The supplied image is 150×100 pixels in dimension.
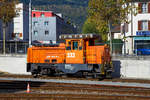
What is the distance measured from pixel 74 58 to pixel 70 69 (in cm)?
109

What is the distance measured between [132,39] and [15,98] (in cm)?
3238

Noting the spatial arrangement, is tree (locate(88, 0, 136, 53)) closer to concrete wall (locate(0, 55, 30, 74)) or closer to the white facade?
concrete wall (locate(0, 55, 30, 74))

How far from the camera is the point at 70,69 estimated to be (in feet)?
74.2

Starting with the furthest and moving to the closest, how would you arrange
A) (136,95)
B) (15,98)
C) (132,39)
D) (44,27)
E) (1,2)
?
1. (44,27)
2. (132,39)
3. (1,2)
4. (136,95)
5. (15,98)

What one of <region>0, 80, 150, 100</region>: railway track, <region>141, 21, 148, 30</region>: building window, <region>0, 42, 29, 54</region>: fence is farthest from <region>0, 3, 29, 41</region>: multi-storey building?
<region>0, 80, 150, 100</region>: railway track

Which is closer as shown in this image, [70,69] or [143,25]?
[70,69]

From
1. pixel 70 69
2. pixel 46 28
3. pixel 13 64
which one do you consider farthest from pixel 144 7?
pixel 46 28

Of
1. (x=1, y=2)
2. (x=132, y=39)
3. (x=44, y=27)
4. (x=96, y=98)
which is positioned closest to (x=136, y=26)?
(x=132, y=39)

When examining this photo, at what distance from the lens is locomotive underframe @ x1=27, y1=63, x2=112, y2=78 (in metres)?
22.0

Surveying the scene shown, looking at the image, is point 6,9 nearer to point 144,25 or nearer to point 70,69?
point 70,69

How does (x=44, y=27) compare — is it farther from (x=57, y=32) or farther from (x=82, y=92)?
(x=82, y=92)

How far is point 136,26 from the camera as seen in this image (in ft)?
144

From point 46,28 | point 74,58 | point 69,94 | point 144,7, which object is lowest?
point 69,94

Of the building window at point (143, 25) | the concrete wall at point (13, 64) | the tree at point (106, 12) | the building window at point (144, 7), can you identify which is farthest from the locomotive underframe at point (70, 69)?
the building window at point (144, 7)
